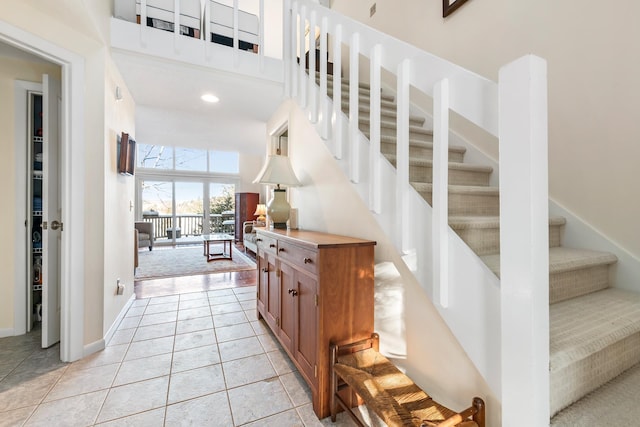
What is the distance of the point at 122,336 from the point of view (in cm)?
229

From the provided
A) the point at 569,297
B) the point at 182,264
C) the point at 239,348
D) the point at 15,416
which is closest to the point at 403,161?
the point at 569,297

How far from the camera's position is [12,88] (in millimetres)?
2234

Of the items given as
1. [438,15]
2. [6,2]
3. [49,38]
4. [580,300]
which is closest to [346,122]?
[580,300]

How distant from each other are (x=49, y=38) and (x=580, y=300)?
11.2 ft

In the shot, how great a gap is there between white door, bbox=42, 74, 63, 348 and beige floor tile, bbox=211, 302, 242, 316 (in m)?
1.20

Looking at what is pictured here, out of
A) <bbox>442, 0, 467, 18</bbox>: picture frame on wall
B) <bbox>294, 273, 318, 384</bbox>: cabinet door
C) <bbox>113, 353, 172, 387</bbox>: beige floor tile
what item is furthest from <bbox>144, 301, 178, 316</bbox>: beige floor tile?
<bbox>442, 0, 467, 18</bbox>: picture frame on wall

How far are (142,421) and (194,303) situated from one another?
1797 millimetres

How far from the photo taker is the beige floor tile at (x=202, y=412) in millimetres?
1366

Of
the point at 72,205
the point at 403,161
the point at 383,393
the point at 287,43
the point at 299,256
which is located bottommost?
the point at 383,393

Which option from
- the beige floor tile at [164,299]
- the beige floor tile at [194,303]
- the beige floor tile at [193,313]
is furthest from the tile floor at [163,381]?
the beige floor tile at [164,299]

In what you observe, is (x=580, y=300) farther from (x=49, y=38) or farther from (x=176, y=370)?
(x=49, y=38)

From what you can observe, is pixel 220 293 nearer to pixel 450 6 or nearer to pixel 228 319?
pixel 228 319

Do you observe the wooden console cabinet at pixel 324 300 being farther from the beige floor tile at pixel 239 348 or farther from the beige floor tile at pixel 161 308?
the beige floor tile at pixel 161 308

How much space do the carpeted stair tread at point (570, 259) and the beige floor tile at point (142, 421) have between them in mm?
1733
